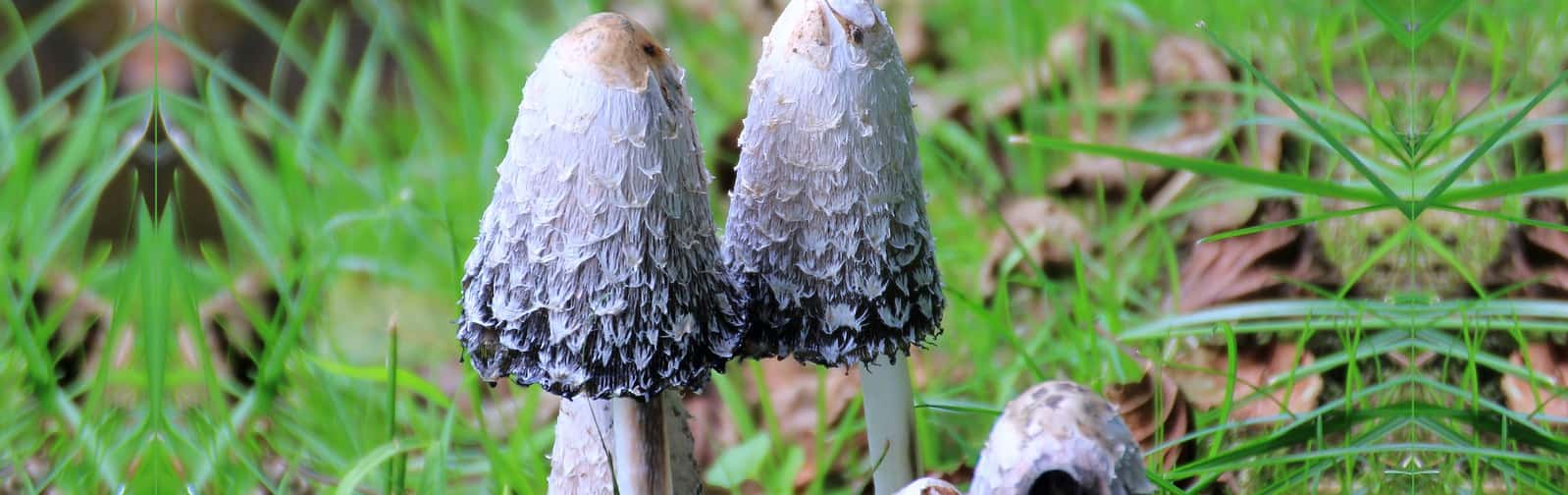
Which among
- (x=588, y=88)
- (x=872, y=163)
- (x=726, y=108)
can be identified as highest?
(x=726, y=108)

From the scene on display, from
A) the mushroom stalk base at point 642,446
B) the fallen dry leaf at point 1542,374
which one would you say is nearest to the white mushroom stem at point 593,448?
the mushroom stalk base at point 642,446

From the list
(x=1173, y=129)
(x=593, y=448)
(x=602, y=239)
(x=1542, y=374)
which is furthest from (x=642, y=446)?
(x=1173, y=129)

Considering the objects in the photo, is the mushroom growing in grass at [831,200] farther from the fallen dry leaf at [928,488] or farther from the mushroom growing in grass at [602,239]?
the fallen dry leaf at [928,488]

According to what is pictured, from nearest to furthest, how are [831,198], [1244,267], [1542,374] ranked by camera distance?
[831,198] < [1542,374] < [1244,267]

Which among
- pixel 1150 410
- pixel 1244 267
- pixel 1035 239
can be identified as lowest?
pixel 1150 410

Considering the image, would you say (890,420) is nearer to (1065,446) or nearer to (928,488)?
(928,488)

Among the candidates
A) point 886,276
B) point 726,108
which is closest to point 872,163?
point 886,276

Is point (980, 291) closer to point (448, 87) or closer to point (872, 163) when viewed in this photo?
point (872, 163)
